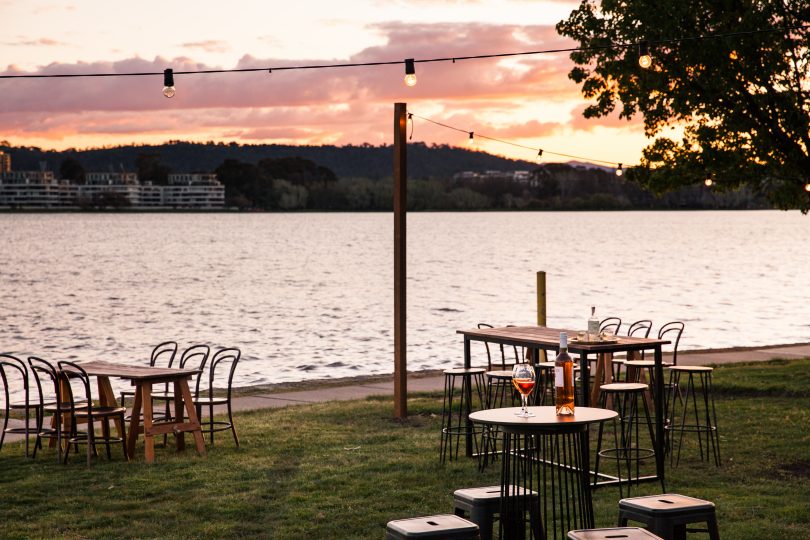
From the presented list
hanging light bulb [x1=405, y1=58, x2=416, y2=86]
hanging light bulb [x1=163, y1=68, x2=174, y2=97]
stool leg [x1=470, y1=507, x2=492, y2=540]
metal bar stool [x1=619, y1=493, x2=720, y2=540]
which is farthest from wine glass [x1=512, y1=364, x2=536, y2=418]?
hanging light bulb [x1=163, y1=68, x2=174, y2=97]

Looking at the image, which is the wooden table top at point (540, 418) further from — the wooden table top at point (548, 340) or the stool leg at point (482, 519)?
the wooden table top at point (548, 340)

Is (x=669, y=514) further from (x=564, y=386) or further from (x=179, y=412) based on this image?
(x=179, y=412)

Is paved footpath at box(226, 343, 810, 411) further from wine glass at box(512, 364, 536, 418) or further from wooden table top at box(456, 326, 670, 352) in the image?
wine glass at box(512, 364, 536, 418)

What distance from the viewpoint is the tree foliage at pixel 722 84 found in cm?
1491

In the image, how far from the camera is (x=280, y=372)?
23.8m

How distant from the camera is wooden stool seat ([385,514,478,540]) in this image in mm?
5695

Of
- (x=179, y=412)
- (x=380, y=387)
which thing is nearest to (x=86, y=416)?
(x=179, y=412)

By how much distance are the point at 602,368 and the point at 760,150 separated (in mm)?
4026

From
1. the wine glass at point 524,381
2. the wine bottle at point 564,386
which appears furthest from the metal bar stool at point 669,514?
the wine glass at point 524,381

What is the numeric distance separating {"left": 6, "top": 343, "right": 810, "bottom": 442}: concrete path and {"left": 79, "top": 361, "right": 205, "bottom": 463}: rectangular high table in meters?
2.10

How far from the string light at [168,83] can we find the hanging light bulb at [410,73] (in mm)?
2637

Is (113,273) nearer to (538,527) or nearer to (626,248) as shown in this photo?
(626,248)

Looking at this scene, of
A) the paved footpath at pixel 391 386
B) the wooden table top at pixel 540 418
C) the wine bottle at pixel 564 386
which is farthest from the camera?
the paved footpath at pixel 391 386

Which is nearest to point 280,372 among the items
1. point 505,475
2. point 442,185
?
point 505,475
